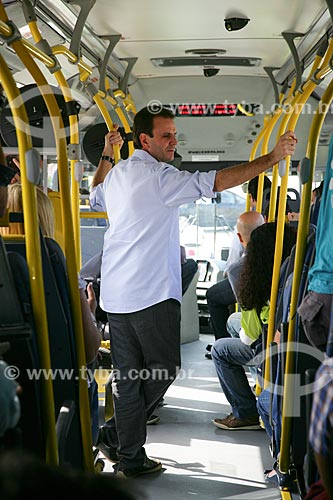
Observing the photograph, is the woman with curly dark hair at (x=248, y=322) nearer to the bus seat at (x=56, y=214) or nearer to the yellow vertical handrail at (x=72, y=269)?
the bus seat at (x=56, y=214)

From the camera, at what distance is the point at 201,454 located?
477 cm

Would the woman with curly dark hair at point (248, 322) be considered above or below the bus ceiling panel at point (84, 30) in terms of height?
below

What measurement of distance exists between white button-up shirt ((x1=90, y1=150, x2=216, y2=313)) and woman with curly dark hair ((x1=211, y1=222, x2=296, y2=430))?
675mm

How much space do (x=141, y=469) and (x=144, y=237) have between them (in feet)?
4.50

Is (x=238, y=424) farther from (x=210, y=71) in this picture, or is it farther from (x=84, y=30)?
(x=210, y=71)

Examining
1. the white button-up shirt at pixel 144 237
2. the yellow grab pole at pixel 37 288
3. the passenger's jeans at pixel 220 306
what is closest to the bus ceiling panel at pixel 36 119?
the white button-up shirt at pixel 144 237

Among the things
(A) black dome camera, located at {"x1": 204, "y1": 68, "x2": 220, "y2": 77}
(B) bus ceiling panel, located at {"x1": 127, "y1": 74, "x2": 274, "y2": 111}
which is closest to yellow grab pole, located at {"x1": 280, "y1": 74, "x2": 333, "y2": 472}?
(A) black dome camera, located at {"x1": 204, "y1": 68, "x2": 220, "y2": 77}

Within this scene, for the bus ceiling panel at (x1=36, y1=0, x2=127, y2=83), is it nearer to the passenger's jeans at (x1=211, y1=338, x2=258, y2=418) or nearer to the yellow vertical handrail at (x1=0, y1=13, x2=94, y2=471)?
the yellow vertical handrail at (x1=0, y1=13, x2=94, y2=471)

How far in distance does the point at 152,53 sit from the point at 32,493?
550 cm

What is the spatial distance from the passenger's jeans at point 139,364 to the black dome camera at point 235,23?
2.00 m

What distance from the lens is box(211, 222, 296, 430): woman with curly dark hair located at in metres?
4.73

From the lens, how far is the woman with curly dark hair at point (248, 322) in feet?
15.5

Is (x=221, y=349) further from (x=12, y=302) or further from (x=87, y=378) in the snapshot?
(x=12, y=302)
